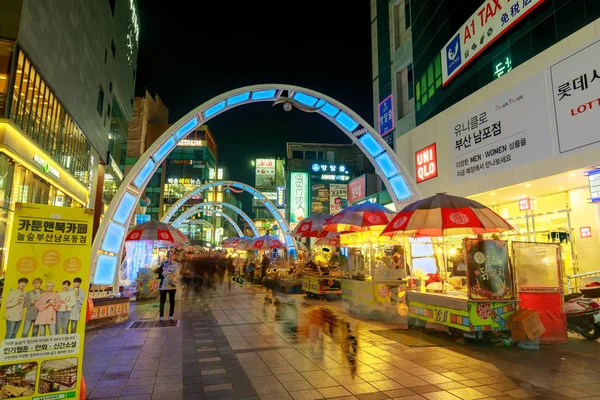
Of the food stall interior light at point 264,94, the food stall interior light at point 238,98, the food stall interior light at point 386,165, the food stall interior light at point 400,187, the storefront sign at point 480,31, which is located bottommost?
the food stall interior light at point 400,187

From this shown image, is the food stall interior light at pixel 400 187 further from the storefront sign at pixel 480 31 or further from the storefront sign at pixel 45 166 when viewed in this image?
the storefront sign at pixel 45 166

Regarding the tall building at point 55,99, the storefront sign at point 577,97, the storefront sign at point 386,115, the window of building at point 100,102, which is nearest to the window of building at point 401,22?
the storefront sign at point 386,115

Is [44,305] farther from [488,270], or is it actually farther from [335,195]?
[335,195]

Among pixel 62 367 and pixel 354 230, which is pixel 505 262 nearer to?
pixel 354 230

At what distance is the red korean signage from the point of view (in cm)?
2811

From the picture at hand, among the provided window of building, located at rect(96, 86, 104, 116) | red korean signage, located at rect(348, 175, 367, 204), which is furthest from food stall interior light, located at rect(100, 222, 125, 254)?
red korean signage, located at rect(348, 175, 367, 204)

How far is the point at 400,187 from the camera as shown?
13562 mm

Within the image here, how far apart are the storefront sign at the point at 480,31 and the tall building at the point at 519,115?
38 millimetres

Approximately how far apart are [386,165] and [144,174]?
8.46m

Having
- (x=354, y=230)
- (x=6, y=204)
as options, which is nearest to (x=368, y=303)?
(x=354, y=230)

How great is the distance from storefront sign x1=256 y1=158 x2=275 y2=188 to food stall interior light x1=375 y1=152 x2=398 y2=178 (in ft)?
235

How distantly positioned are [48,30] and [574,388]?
19707mm

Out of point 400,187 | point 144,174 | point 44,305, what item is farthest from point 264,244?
point 44,305

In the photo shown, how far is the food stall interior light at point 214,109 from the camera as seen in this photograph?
46.3 ft
